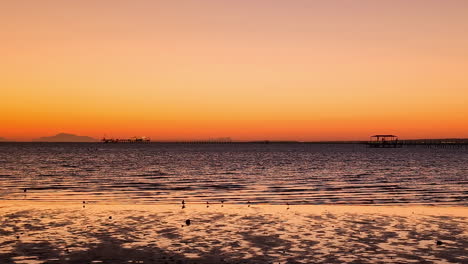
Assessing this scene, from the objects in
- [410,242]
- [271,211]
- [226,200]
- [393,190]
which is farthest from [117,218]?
[393,190]

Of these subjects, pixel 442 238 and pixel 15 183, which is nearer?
pixel 442 238

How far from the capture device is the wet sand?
18734 mm

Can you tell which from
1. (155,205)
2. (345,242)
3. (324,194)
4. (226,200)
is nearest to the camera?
(345,242)

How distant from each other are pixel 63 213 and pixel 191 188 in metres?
21.2

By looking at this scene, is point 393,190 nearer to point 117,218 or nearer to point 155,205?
point 155,205

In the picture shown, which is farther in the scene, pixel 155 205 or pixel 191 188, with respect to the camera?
pixel 191 188

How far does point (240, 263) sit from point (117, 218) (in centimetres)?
1230

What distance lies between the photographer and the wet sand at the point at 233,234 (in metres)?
18.7

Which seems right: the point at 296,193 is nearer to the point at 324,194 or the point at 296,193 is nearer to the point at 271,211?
the point at 324,194

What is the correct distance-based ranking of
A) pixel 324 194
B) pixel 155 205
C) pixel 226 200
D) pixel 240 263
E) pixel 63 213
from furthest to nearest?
pixel 324 194 < pixel 226 200 < pixel 155 205 < pixel 63 213 < pixel 240 263

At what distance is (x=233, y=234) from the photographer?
23172 millimetres

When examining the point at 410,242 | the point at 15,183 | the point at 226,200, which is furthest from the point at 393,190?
the point at 15,183

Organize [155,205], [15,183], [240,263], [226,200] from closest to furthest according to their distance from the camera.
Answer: [240,263] < [155,205] < [226,200] < [15,183]

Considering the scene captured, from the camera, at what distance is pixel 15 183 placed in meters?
55.9
